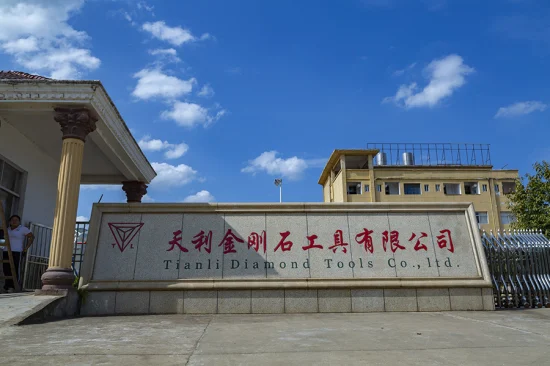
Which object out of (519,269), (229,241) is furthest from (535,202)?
(229,241)

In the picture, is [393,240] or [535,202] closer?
[393,240]

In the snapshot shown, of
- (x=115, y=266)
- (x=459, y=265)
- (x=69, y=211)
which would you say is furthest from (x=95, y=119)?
(x=459, y=265)

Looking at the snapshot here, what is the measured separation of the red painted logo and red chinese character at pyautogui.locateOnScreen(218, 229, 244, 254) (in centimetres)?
166

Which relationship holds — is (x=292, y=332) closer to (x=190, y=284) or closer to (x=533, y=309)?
(x=190, y=284)

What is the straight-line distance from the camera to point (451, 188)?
4109 centimetres

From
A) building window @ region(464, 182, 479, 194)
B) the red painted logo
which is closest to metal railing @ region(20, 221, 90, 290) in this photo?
the red painted logo

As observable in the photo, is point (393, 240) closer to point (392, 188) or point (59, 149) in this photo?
point (59, 149)

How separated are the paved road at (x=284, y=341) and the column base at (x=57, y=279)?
3.03ft

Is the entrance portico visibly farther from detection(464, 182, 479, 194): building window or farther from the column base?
detection(464, 182, 479, 194): building window

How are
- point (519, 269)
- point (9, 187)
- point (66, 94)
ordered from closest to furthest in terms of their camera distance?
point (66, 94), point (519, 269), point (9, 187)

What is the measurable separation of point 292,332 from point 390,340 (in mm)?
1169

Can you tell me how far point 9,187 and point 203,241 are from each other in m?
5.44

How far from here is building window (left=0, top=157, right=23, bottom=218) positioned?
939 cm

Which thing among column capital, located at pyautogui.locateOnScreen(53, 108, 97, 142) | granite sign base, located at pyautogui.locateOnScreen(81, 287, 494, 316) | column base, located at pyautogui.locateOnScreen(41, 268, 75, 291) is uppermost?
column capital, located at pyautogui.locateOnScreen(53, 108, 97, 142)
